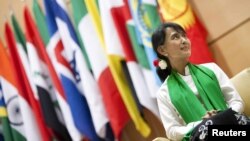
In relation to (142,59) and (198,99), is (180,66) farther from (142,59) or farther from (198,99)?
(142,59)

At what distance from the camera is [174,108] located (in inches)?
71.1

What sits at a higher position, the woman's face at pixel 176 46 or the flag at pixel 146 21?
the flag at pixel 146 21

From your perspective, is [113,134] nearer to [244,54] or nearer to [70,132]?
[70,132]

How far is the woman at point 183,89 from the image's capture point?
68.2 inches

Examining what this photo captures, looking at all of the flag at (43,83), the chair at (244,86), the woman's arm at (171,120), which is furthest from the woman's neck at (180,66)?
the flag at (43,83)

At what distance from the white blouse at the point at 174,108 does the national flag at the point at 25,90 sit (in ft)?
5.53

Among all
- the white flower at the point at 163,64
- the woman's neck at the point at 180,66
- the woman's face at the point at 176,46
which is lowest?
the woman's neck at the point at 180,66

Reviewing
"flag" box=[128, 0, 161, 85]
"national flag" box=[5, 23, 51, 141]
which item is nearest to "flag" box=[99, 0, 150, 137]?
"flag" box=[128, 0, 161, 85]

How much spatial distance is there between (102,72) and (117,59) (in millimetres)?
153

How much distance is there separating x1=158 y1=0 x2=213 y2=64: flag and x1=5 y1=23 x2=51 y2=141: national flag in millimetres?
1321

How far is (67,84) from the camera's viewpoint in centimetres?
316

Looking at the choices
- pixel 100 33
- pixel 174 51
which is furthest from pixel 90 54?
pixel 174 51

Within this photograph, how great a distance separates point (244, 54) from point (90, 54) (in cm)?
108

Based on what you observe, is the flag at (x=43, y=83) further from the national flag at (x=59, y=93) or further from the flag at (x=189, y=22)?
the flag at (x=189, y=22)
